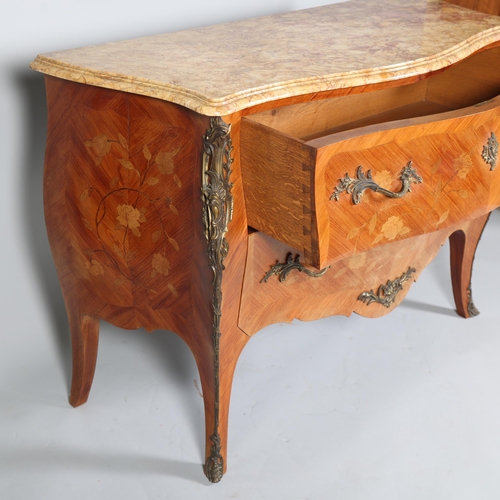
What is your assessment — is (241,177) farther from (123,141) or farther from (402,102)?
(402,102)

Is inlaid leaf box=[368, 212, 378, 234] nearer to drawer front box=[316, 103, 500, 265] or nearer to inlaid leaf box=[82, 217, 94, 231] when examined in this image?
drawer front box=[316, 103, 500, 265]

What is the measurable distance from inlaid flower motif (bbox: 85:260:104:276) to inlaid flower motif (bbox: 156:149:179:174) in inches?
11.7

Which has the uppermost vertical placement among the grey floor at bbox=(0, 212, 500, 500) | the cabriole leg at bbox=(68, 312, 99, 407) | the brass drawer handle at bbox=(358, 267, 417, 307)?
the brass drawer handle at bbox=(358, 267, 417, 307)

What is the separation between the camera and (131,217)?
4.54 ft

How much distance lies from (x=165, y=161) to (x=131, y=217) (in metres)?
0.16

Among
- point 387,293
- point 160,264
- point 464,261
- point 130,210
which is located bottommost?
point 464,261

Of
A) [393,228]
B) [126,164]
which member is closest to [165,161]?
[126,164]

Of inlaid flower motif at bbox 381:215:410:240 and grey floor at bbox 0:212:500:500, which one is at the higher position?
inlaid flower motif at bbox 381:215:410:240

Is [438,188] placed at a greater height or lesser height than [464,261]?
greater

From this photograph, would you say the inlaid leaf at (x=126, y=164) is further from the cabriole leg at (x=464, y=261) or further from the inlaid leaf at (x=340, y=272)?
the cabriole leg at (x=464, y=261)

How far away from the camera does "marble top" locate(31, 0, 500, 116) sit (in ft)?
4.02

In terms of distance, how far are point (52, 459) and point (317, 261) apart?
2.60 ft

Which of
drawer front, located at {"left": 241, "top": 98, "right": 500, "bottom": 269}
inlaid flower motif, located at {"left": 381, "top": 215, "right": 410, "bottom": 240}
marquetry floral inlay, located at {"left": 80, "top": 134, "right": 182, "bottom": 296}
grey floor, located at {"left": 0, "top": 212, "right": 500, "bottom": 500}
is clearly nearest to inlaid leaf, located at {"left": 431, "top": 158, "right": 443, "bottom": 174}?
drawer front, located at {"left": 241, "top": 98, "right": 500, "bottom": 269}

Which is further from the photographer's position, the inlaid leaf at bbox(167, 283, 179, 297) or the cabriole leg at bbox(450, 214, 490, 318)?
the cabriole leg at bbox(450, 214, 490, 318)
